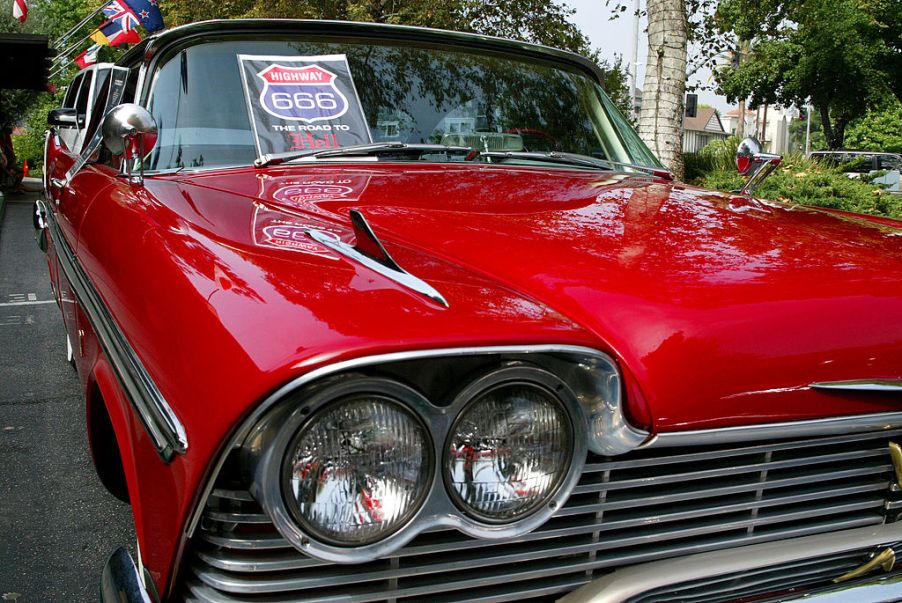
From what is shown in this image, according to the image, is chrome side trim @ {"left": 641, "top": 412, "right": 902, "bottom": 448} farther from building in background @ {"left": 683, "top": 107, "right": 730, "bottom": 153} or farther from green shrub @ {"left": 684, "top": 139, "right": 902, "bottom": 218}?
building in background @ {"left": 683, "top": 107, "right": 730, "bottom": 153}

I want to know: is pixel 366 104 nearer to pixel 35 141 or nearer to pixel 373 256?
pixel 373 256

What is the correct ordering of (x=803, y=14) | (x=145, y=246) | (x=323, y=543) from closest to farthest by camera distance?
(x=323, y=543) < (x=145, y=246) < (x=803, y=14)

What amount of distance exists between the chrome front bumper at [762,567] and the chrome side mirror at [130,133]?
1507 mm

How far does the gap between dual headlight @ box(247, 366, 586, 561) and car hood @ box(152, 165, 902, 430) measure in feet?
0.31

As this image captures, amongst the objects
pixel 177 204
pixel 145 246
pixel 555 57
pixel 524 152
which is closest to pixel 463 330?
pixel 145 246

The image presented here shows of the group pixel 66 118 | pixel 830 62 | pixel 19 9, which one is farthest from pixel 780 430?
pixel 830 62

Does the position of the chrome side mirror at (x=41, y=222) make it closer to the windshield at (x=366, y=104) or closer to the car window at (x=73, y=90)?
the car window at (x=73, y=90)

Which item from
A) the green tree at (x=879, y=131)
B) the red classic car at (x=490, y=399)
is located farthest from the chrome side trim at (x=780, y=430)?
the green tree at (x=879, y=131)

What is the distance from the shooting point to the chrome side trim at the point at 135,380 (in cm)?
125

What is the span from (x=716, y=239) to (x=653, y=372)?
572 millimetres

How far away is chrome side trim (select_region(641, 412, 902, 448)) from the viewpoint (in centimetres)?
133

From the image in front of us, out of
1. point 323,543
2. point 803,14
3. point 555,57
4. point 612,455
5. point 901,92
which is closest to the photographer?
point 323,543

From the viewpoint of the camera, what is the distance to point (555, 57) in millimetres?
3195

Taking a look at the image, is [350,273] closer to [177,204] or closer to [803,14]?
[177,204]
